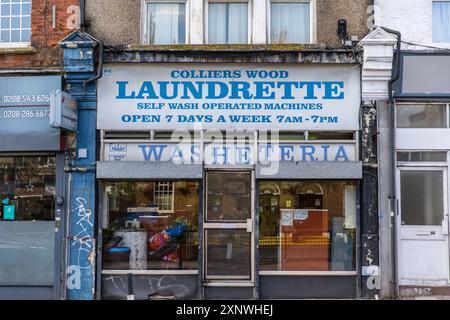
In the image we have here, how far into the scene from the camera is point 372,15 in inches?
387

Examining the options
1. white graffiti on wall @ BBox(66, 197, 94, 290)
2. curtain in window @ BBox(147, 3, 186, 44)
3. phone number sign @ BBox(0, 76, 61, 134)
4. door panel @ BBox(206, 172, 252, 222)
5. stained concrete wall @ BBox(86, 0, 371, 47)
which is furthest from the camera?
curtain in window @ BBox(147, 3, 186, 44)

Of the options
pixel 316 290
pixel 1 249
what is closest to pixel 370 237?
pixel 316 290

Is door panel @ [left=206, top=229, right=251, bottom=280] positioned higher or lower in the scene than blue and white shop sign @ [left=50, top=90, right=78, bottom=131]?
lower

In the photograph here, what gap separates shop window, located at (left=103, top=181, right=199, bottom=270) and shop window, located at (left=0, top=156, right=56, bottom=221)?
3.68 feet

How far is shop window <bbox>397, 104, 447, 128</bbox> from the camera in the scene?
Answer: 9812mm

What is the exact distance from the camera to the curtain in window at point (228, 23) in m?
10.2

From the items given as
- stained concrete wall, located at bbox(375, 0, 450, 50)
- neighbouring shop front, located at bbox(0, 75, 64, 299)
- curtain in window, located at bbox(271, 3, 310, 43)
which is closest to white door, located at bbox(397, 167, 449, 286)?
stained concrete wall, located at bbox(375, 0, 450, 50)

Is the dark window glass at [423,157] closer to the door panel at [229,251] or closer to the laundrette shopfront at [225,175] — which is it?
the laundrette shopfront at [225,175]

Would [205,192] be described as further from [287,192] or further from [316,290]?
[316,290]

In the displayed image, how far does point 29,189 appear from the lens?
9844 millimetres

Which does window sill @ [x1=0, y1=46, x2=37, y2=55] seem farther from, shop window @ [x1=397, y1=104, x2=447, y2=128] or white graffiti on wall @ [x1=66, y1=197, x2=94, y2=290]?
shop window @ [x1=397, y1=104, x2=447, y2=128]

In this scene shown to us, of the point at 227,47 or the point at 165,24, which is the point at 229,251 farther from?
the point at 165,24

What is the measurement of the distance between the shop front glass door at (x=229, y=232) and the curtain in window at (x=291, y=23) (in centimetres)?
284
